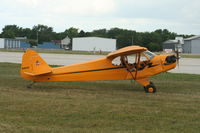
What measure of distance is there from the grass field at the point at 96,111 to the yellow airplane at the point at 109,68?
0.57 m

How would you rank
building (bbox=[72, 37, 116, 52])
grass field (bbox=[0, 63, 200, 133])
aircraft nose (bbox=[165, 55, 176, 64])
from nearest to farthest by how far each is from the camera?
grass field (bbox=[0, 63, 200, 133]), aircraft nose (bbox=[165, 55, 176, 64]), building (bbox=[72, 37, 116, 52])

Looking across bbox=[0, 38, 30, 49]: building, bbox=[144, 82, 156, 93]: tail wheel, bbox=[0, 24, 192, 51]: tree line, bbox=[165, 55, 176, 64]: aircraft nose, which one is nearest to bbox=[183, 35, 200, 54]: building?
bbox=[0, 24, 192, 51]: tree line

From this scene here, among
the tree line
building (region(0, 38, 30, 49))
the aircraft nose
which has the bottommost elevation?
the aircraft nose

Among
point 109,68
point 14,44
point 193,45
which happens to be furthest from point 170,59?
point 14,44

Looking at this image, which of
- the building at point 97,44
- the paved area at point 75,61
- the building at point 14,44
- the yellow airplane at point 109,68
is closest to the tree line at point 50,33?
the building at point 14,44

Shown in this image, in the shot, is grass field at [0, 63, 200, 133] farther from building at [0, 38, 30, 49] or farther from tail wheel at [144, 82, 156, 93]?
building at [0, 38, 30, 49]

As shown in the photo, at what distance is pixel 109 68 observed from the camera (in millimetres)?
11859

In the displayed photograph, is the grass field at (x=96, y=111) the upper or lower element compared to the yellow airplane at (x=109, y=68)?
lower

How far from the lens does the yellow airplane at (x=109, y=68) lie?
37.8ft

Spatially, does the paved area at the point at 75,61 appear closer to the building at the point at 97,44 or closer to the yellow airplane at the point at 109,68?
the yellow airplane at the point at 109,68

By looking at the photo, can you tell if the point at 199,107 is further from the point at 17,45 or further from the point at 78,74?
the point at 17,45

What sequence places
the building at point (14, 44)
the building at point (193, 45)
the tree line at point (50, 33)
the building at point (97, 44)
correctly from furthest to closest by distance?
the tree line at point (50, 33) < the building at point (14, 44) < the building at point (193, 45) < the building at point (97, 44)

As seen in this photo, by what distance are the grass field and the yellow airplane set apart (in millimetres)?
573

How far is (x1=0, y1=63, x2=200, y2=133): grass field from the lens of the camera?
6.22m
